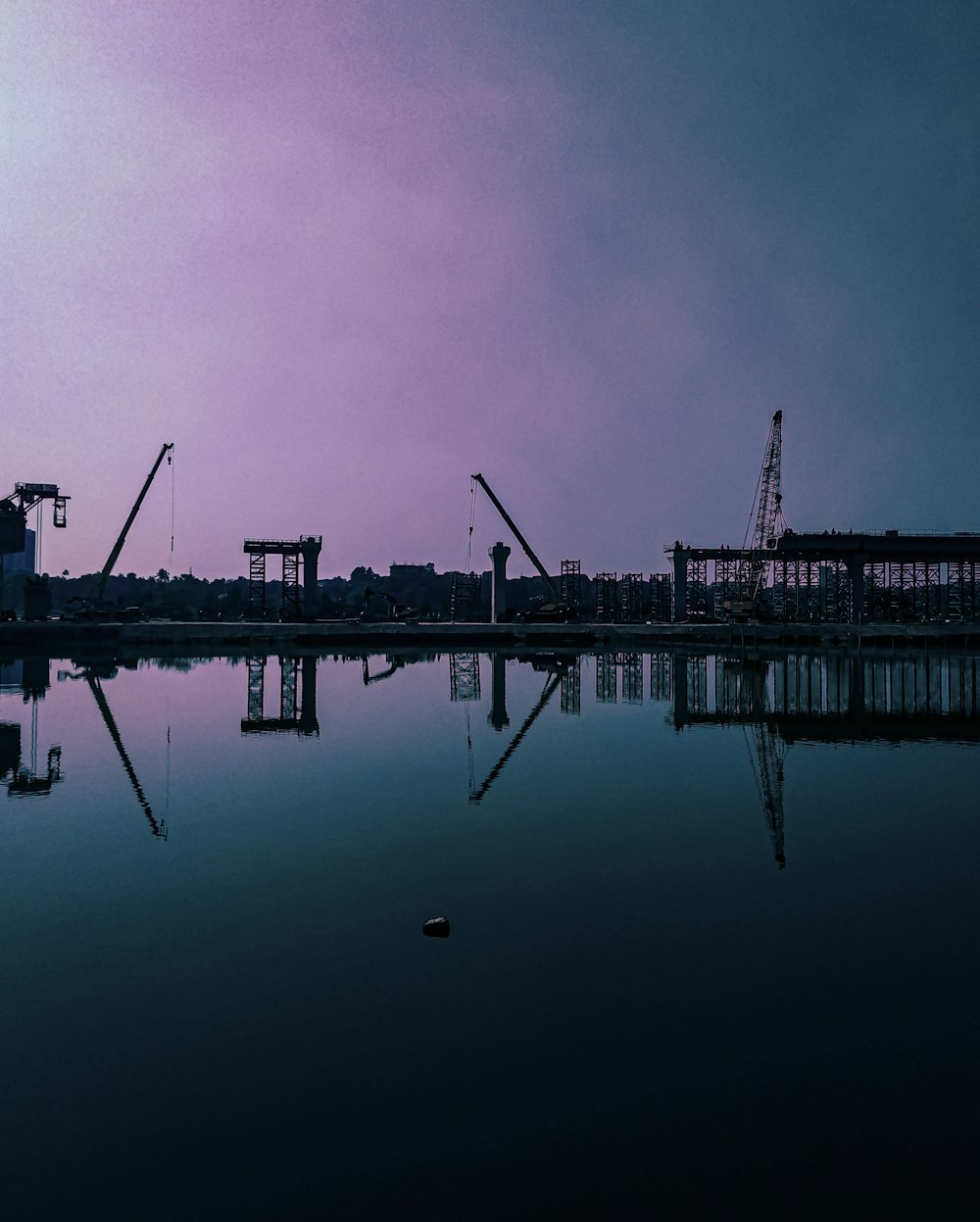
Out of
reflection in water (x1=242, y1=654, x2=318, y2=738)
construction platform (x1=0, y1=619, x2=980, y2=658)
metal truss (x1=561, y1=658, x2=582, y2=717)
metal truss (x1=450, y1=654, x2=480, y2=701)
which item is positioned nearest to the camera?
reflection in water (x1=242, y1=654, x2=318, y2=738)

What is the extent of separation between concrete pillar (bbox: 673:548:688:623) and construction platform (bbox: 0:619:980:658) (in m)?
13.1

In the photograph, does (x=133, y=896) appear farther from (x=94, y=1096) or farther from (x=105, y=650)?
(x=105, y=650)

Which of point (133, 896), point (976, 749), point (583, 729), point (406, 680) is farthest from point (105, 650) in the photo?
point (976, 749)

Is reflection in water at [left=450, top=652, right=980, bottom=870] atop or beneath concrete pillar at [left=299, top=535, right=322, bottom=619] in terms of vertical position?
beneath

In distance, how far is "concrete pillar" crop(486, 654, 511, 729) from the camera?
3653 cm

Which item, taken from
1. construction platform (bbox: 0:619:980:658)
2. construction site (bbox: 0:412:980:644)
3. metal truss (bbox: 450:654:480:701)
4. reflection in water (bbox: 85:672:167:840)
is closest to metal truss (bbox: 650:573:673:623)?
construction site (bbox: 0:412:980:644)

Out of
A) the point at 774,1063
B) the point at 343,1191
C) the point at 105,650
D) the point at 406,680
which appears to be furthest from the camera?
the point at 105,650

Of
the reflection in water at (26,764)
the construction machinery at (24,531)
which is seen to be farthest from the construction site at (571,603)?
the reflection in water at (26,764)

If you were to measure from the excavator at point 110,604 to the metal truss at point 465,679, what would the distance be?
4397 centimetres

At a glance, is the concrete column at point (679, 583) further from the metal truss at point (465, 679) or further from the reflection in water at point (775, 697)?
the metal truss at point (465, 679)

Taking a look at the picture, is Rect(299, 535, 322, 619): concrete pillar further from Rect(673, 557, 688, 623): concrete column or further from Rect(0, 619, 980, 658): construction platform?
Rect(673, 557, 688, 623): concrete column

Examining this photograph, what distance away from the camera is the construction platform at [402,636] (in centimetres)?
7550

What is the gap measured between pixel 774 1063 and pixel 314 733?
88.9ft

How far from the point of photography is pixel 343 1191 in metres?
6.16
